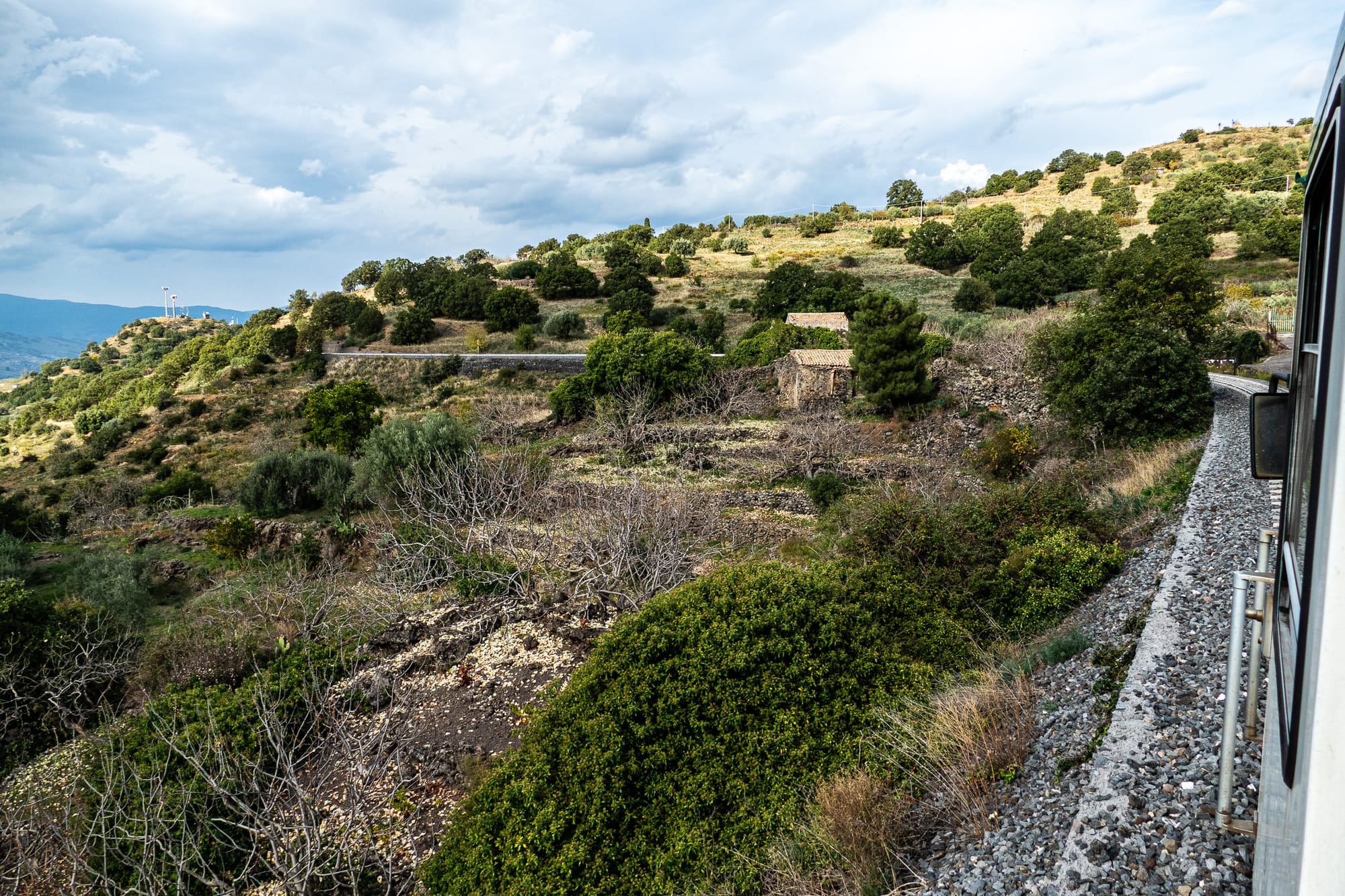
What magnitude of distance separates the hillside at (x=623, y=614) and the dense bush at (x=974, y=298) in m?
8.31

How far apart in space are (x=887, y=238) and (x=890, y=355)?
3935cm

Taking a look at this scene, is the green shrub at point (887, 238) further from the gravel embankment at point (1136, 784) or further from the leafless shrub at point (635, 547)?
the gravel embankment at point (1136, 784)

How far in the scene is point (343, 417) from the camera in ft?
83.4

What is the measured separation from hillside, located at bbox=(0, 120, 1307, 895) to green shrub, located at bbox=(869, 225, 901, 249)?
95.4 feet

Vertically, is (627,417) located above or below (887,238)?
below

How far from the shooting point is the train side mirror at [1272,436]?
8.64 feet

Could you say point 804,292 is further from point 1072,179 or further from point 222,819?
point 222,819

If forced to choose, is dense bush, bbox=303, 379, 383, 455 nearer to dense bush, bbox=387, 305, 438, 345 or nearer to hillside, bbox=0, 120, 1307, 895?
hillside, bbox=0, 120, 1307, 895

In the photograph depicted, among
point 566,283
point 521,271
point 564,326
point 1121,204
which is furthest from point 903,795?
point 1121,204

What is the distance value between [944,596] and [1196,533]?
2708mm

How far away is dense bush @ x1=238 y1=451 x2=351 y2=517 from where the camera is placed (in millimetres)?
19922

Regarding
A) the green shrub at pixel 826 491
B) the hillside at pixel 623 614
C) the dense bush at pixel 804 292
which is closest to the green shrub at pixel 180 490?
the hillside at pixel 623 614

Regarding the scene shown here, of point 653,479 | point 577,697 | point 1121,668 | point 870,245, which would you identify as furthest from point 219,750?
point 870,245

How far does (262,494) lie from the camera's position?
19.9 metres
